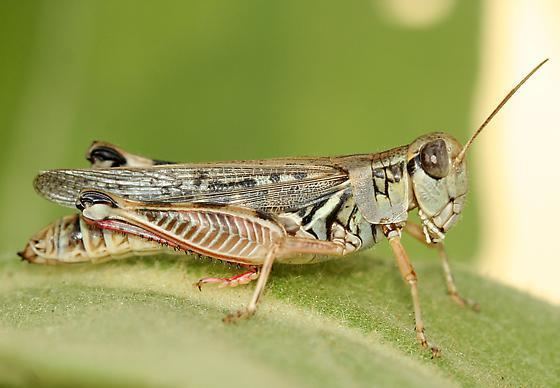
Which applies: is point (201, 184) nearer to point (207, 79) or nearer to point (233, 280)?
point (233, 280)

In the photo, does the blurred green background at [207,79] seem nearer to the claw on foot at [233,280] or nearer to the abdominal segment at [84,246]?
the abdominal segment at [84,246]

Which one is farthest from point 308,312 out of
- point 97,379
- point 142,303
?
point 97,379

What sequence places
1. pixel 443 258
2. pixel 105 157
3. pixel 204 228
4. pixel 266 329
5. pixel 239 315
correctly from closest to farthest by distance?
pixel 266 329
pixel 239 315
pixel 204 228
pixel 105 157
pixel 443 258

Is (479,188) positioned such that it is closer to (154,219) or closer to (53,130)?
(154,219)

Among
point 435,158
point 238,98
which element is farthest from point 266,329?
point 238,98

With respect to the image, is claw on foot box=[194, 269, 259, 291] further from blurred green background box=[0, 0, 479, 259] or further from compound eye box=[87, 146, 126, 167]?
blurred green background box=[0, 0, 479, 259]

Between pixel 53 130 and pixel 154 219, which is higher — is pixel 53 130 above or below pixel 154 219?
above
